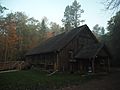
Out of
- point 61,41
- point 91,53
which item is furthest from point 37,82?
point 61,41

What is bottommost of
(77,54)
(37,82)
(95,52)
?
(37,82)

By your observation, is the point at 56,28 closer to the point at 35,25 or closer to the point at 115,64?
the point at 35,25

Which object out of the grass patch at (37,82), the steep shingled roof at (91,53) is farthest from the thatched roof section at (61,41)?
the grass patch at (37,82)

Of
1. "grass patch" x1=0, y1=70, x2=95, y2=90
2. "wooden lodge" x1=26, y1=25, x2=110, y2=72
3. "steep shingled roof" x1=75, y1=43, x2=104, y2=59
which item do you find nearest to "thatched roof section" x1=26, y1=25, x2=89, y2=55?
"wooden lodge" x1=26, y1=25, x2=110, y2=72

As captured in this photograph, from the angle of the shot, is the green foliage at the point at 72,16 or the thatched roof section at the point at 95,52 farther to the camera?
the green foliage at the point at 72,16

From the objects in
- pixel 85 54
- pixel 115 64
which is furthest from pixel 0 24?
pixel 115 64

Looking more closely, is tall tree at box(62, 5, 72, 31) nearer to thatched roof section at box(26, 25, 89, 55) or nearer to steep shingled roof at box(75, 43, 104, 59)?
thatched roof section at box(26, 25, 89, 55)

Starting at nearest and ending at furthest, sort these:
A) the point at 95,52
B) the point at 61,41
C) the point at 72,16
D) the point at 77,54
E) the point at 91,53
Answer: the point at 95,52, the point at 91,53, the point at 77,54, the point at 61,41, the point at 72,16

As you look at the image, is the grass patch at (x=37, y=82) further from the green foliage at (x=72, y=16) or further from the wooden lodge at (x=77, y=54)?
the green foliage at (x=72, y=16)

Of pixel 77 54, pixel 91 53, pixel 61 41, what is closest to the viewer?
pixel 91 53

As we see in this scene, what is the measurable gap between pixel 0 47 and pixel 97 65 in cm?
2905

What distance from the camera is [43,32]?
5825 cm

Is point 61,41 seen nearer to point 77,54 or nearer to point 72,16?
point 77,54

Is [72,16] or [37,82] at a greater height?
[72,16]
